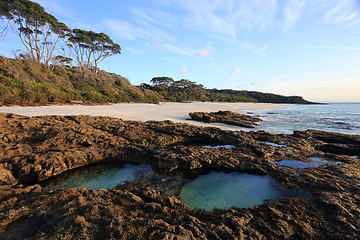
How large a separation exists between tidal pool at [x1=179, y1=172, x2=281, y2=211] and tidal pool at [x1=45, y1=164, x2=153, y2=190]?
1560 mm

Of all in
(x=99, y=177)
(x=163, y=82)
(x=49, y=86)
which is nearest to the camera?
(x=99, y=177)

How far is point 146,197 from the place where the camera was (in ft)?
9.39

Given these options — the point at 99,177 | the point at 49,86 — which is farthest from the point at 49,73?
the point at 99,177

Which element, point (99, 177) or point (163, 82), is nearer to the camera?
point (99, 177)

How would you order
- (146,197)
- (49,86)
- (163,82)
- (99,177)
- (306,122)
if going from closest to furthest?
(146,197)
(99,177)
(306,122)
(49,86)
(163,82)

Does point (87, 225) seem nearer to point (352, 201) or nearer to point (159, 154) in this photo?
point (159, 154)

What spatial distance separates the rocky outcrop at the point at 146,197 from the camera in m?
2.01

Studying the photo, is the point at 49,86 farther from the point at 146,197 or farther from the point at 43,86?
the point at 146,197

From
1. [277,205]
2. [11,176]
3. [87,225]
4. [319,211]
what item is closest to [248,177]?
[277,205]

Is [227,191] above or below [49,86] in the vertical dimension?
below

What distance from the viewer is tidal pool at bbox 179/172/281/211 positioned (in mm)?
3074

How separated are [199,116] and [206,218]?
10.9m

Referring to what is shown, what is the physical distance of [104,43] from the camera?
1443 inches

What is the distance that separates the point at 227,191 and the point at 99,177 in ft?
11.2
